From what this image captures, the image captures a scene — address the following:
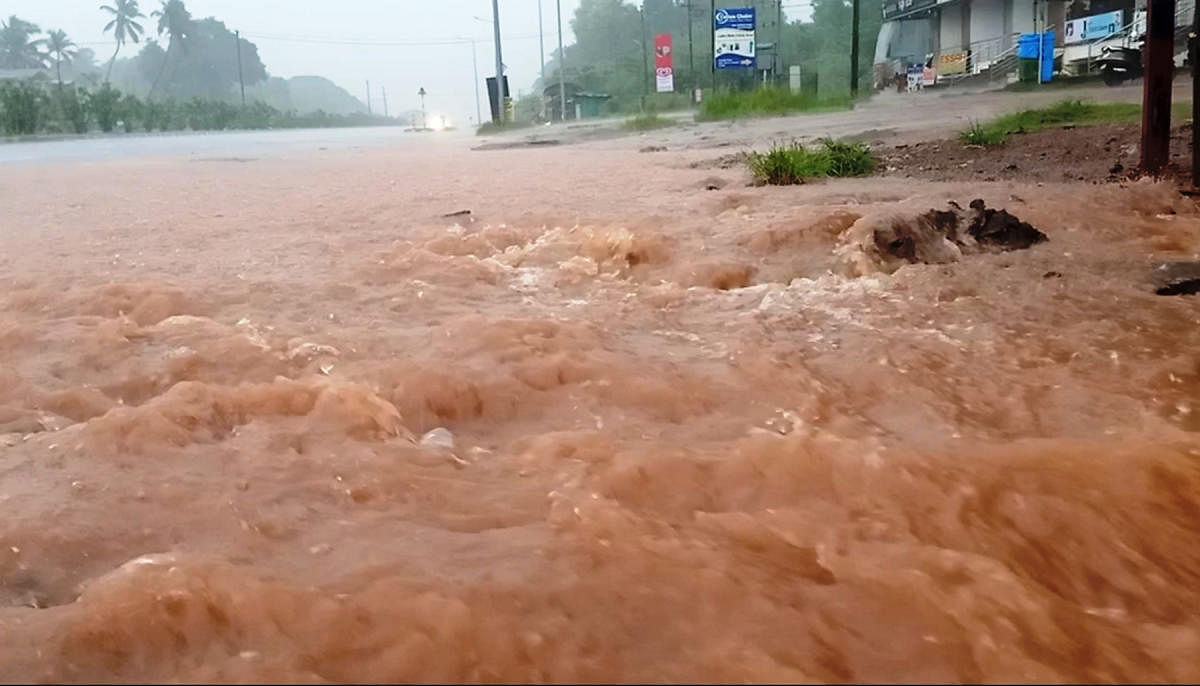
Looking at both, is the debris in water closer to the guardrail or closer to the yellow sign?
the guardrail

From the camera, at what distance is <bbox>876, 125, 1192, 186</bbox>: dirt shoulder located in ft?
23.5

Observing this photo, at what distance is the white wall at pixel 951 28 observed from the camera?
128 feet

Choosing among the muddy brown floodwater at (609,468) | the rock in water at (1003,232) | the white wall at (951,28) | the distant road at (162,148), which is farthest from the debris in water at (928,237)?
the white wall at (951,28)

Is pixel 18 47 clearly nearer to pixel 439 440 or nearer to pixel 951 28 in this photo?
pixel 951 28

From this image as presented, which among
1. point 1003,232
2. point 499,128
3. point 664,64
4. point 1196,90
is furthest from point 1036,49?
point 1003,232

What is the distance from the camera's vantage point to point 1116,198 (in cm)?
582

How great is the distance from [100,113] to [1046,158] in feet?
125

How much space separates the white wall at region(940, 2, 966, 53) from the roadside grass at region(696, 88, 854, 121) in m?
19.5

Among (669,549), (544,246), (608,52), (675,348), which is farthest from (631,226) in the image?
(608,52)

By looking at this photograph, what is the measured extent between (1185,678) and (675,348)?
6.74 ft

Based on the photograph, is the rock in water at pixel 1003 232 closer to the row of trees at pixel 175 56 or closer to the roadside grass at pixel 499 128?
the roadside grass at pixel 499 128

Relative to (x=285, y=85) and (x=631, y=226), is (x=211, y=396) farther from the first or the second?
(x=285, y=85)

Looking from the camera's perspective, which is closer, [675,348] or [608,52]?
[675,348]

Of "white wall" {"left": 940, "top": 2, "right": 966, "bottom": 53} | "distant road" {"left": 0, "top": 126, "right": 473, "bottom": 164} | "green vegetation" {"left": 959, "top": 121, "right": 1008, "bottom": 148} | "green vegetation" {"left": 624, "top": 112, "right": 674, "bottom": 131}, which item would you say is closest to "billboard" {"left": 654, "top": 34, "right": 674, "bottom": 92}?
"distant road" {"left": 0, "top": 126, "right": 473, "bottom": 164}
